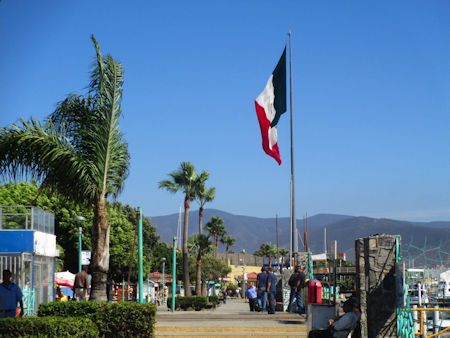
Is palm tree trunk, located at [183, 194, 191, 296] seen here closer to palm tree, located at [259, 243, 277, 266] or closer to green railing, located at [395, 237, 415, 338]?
green railing, located at [395, 237, 415, 338]

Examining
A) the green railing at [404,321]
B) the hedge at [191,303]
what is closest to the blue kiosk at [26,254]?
the hedge at [191,303]

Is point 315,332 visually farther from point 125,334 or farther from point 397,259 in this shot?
point 125,334

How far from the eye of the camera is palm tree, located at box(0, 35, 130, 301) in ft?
51.8

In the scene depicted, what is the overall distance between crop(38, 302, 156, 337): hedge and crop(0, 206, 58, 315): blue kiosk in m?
9.55

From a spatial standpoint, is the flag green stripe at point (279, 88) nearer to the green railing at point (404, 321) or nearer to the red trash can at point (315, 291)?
the red trash can at point (315, 291)

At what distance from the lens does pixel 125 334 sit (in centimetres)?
1346

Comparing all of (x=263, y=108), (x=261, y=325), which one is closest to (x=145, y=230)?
(x=263, y=108)

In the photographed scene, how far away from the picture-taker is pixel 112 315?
13531 millimetres

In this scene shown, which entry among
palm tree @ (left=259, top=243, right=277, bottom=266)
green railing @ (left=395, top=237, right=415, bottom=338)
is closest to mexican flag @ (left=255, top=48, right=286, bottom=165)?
green railing @ (left=395, top=237, right=415, bottom=338)

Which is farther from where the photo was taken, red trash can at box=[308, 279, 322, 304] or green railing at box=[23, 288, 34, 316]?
green railing at box=[23, 288, 34, 316]

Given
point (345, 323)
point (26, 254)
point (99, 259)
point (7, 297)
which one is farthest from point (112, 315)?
point (26, 254)

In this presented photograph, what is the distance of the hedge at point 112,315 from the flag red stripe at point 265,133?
40.0 ft

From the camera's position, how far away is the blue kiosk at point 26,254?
2294cm

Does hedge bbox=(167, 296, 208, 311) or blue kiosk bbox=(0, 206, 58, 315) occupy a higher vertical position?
blue kiosk bbox=(0, 206, 58, 315)
